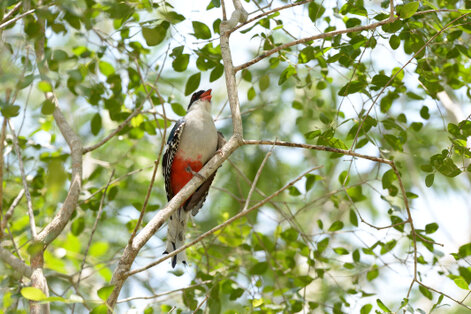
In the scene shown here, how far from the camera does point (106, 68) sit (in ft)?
14.5

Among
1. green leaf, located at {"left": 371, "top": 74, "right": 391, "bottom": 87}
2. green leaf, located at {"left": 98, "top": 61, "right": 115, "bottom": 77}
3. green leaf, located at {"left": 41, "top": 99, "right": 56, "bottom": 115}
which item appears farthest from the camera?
green leaf, located at {"left": 98, "top": 61, "right": 115, "bottom": 77}

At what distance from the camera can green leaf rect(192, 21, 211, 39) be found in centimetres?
354

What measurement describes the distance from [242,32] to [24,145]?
2043mm

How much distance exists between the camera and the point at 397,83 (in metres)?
3.78

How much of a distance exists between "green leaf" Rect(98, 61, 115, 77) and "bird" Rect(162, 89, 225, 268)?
72 centimetres

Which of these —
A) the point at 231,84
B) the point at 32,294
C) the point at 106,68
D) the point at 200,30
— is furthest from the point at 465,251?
the point at 106,68

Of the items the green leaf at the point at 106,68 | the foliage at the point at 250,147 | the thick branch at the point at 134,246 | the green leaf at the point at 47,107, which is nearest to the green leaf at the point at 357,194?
the foliage at the point at 250,147

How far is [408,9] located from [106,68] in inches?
102

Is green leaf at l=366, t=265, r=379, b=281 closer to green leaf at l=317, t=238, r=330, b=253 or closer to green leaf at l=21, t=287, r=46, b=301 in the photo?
green leaf at l=317, t=238, r=330, b=253

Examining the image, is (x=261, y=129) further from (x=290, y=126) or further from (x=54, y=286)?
(x=54, y=286)

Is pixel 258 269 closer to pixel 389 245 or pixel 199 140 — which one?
pixel 389 245

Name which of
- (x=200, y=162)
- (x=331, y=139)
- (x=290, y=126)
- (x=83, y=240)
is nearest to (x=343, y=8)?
(x=331, y=139)

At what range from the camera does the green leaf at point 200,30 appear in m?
3.54

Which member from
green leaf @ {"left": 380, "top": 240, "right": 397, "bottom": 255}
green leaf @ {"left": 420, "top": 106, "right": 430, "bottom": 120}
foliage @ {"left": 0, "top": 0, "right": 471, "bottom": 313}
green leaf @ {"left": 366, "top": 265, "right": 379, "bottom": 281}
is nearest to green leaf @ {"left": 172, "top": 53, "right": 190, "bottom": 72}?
foliage @ {"left": 0, "top": 0, "right": 471, "bottom": 313}
